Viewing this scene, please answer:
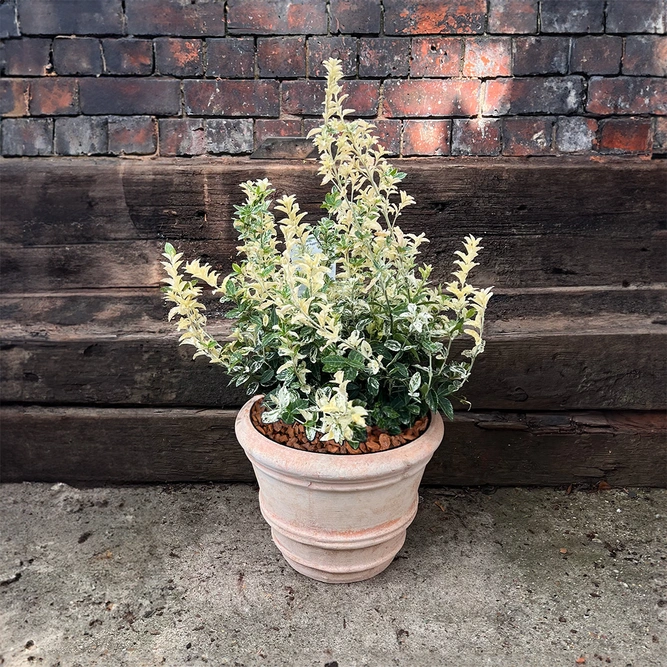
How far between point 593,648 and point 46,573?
5.06 feet

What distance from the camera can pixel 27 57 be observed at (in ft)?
6.55

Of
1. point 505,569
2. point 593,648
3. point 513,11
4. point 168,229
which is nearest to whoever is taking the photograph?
point 593,648

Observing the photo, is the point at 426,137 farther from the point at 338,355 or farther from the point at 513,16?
the point at 338,355

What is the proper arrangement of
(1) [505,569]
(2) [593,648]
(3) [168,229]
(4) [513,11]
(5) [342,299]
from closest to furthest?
(2) [593,648], (5) [342,299], (1) [505,569], (4) [513,11], (3) [168,229]

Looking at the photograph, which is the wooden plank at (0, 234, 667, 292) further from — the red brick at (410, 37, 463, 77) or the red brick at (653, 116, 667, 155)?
the red brick at (410, 37, 463, 77)

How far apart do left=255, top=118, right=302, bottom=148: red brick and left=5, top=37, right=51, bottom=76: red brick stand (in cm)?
72

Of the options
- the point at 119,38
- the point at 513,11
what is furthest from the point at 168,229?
the point at 513,11

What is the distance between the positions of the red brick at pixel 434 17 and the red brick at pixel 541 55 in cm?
15

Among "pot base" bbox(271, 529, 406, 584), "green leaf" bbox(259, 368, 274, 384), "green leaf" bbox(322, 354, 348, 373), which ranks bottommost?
"pot base" bbox(271, 529, 406, 584)

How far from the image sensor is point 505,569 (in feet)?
5.92

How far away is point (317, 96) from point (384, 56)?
0.25 metres

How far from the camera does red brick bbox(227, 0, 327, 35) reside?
6.38 feet

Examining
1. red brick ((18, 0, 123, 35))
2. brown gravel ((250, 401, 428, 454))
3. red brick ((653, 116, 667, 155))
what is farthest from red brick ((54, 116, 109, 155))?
red brick ((653, 116, 667, 155))

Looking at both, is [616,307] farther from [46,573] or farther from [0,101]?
[0,101]
